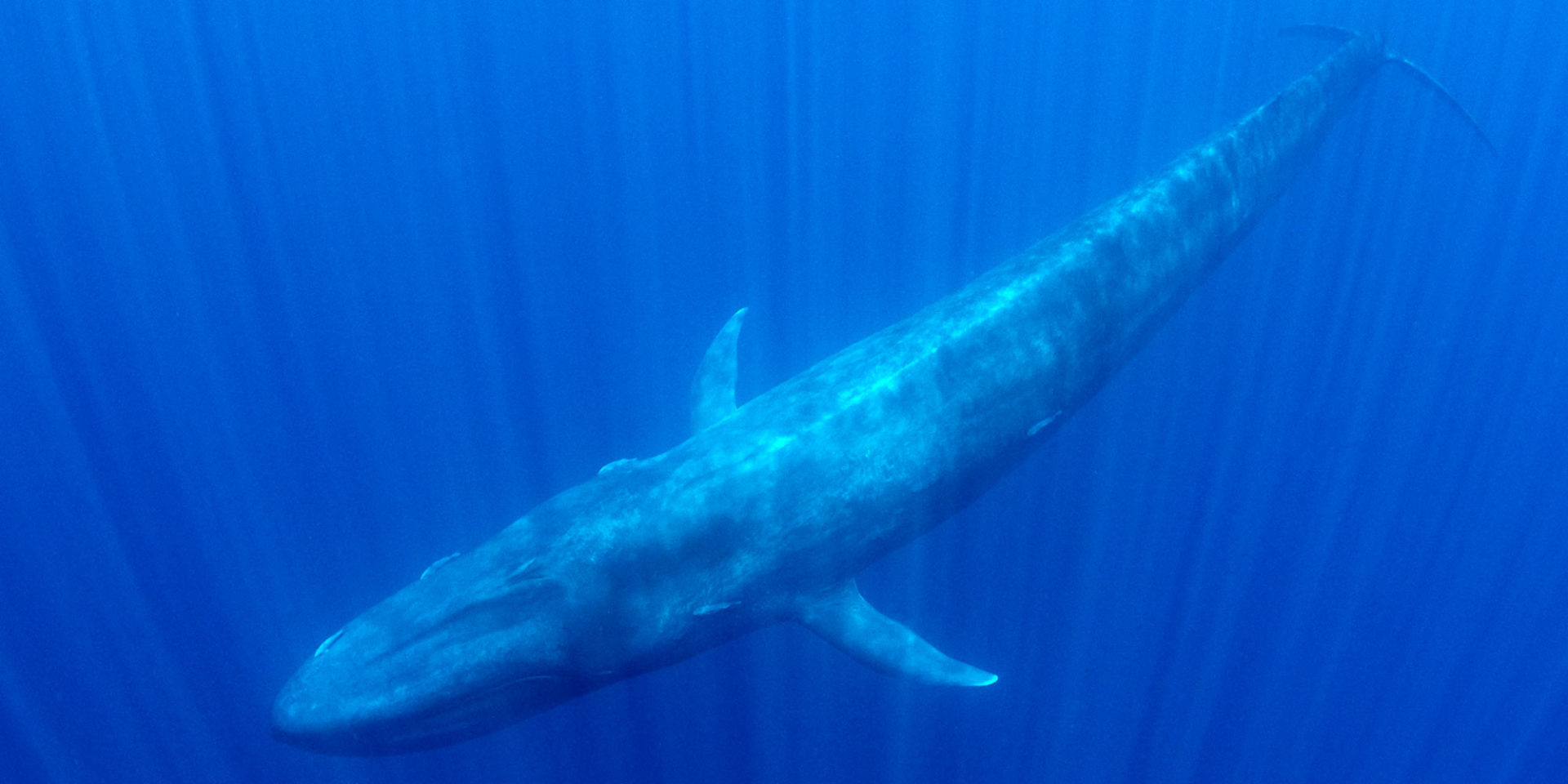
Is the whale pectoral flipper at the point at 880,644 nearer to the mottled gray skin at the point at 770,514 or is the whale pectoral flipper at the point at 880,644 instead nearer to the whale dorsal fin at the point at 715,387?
the mottled gray skin at the point at 770,514

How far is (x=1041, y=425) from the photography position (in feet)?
26.6

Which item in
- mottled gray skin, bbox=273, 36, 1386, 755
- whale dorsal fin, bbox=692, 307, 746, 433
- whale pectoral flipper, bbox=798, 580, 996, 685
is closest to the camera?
mottled gray skin, bbox=273, 36, 1386, 755

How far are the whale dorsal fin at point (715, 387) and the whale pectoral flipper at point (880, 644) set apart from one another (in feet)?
6.57

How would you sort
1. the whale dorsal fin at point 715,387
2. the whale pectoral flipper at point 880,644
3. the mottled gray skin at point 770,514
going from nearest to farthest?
the mottled gray skin at point 770,514 → the whale pectoral flipper at point 880,644 → the whale dorsal fin at point 715,387

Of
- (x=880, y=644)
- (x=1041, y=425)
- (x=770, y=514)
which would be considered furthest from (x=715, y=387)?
(x=1041, y=425)

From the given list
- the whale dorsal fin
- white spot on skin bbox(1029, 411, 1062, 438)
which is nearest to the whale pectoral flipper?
the whale dorsal fin

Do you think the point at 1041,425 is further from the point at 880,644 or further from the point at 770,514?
the point at 770,514

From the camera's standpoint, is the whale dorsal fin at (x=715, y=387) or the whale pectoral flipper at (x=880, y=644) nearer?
the whale pectoral flipper at (x=880, y=644)

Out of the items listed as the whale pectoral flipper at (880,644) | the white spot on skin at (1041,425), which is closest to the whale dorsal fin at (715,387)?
the whale pectoral flipper at (880,644)

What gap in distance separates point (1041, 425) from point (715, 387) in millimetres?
3129

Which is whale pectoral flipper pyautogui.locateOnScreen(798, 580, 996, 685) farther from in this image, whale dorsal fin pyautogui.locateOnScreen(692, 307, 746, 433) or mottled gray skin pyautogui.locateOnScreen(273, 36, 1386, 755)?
whale dorsal fin pyautogui.locateOnScreen(692, 307, 746, 433)

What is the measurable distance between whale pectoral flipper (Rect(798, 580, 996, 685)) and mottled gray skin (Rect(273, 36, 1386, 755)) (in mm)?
19

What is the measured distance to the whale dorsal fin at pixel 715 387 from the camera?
27.8 ft

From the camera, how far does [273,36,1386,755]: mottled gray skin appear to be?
603cm
